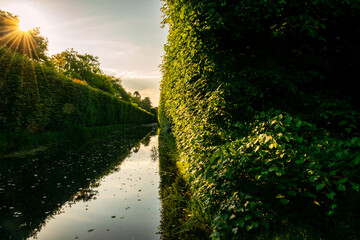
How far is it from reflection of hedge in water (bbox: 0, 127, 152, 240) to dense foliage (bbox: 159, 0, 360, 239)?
8.89ft

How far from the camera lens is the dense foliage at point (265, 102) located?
7.42 feet

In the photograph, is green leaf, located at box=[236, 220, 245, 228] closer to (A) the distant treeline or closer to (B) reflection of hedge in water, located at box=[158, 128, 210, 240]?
(B) reflection of hedge in water, located at box=[158, 128, 210, 240]

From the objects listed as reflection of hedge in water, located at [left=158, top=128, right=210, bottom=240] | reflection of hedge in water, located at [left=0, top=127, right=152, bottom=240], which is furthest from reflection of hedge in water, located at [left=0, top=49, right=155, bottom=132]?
reflection of hedge in water, located at [left=158, top=128, right=210, bottom=240]

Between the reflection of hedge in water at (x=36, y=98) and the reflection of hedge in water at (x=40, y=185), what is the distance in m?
3.36

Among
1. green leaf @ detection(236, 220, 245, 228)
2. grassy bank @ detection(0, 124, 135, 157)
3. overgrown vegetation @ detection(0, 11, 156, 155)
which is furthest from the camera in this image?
overgrown vegetation @ detection(0, 11, 156, 155)

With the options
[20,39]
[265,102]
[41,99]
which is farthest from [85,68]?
[265,102]

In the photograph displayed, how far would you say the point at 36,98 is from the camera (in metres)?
9.83

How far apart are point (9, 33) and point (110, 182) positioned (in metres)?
36.4

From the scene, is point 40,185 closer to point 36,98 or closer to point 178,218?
point 178,218

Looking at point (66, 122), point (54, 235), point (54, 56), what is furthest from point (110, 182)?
point (54, 56)

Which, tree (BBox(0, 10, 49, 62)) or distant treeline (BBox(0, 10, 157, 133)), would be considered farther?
tree (BBox(0, 10, 49, 62))

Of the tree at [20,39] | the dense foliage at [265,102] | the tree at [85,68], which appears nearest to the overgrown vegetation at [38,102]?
the dense foliage at [265,102]

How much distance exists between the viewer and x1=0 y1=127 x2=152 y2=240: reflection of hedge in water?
291 cm

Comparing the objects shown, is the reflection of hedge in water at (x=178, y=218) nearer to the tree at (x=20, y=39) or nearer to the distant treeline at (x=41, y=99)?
the distant treeline at (x=41, y=99)
